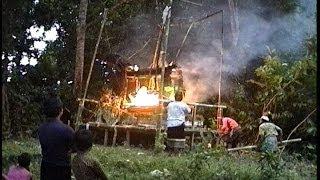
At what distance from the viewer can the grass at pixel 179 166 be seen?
6.96m

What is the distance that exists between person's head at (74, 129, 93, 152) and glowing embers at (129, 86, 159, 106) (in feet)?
27.7

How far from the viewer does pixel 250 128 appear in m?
14.1

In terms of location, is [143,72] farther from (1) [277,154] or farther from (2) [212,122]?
(1) [277,154]

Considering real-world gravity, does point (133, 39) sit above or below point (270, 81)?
above

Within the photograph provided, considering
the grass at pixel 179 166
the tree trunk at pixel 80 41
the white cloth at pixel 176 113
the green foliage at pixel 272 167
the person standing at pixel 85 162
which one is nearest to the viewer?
the person standing at pixel 85 162

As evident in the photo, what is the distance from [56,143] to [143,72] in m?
9.95

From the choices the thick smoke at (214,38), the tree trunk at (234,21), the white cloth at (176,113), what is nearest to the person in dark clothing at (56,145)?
the white cloth at (176,113)

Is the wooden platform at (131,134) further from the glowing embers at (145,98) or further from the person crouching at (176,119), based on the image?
the person crouching at (176,119)

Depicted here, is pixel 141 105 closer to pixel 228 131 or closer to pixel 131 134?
pixel 131 134

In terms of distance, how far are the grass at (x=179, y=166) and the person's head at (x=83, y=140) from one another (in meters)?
2.19

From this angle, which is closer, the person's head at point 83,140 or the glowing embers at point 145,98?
the person's head at point 83,140

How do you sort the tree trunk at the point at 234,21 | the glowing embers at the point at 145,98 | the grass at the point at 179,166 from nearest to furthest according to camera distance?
the grass at the point at 179,166 < the glowing embers at the point at 145,98 < the tree trunk at the point at 234,21

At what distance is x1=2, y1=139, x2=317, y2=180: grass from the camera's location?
696 cm

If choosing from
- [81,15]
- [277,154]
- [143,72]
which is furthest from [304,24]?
[277,154]
